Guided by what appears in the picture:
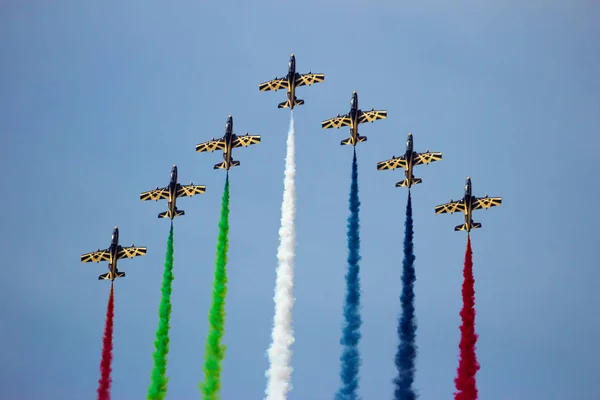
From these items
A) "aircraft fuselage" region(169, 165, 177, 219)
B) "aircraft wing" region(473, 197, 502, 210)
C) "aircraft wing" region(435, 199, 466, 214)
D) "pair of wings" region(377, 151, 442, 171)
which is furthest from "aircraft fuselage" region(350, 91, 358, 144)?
"aircraft fuselage" region(169, 165, 177, 219)

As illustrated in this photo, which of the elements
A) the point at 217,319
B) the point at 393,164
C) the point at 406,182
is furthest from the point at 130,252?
the point at 406,182

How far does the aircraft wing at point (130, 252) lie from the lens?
145 metres

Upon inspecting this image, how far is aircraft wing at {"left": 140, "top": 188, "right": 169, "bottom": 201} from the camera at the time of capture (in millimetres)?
148000

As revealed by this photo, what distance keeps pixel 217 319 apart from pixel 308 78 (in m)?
27.5

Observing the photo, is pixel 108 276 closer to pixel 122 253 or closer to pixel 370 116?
pixel 122 253

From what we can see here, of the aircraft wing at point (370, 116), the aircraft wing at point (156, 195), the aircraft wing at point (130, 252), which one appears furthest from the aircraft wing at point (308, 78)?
the aircraft wing at point (130, 252)

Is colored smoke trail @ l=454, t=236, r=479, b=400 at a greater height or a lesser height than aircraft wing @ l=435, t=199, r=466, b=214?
lesser

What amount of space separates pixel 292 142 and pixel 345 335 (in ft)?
72.2

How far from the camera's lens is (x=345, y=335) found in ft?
457

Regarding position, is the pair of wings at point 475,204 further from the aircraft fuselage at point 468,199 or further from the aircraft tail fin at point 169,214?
the aircraft tail fin at point 169,214

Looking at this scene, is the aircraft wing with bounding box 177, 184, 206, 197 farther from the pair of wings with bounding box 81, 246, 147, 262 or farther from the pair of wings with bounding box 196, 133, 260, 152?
the pair of wings with bounding box 81, 246, 147, 262

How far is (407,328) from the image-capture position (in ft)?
452

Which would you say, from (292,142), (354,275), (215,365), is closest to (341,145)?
(292,142)

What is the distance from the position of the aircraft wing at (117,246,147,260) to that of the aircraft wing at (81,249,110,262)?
123cm
